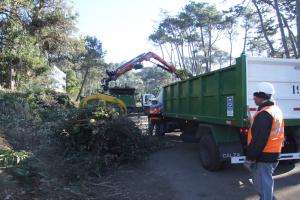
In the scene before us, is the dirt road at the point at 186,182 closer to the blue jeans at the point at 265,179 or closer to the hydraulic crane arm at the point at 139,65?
the blue jeans at the point at 265,179

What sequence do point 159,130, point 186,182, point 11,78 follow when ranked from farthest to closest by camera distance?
point 11,78
point 159,130
point 186,182

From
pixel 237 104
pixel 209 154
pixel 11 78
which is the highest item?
pixel 11 78

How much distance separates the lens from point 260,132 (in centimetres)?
563

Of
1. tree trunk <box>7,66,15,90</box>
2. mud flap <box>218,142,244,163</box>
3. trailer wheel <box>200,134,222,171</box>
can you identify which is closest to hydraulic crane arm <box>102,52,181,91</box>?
tree trunk <box>7,66,15,90</box>

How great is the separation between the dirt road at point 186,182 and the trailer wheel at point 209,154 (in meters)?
0.15

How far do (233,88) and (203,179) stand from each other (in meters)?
1.88

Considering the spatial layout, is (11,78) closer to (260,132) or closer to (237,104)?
(237,104)

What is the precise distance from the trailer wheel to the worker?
3.28 metres

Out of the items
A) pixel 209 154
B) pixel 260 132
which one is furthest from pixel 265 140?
pixel 209 154

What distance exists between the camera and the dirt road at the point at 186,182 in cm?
770

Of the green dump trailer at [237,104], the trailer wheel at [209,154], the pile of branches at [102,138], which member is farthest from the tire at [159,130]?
the trailer wheel at [209,154]

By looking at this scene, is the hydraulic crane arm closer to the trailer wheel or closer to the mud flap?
the trailer wheel

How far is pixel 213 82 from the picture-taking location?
9.70 m

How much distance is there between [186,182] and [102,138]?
237 centimetres
